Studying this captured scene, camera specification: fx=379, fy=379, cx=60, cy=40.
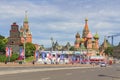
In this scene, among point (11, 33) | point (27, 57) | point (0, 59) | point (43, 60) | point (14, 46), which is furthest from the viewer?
point (11, 33)

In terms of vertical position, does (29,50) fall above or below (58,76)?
above

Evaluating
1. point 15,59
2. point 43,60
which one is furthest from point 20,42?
point 43,60

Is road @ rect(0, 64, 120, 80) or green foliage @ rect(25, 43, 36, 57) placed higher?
green foliage @ rect(25, 43, 36, 57)

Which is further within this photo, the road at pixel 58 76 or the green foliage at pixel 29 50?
the green foliage at pixel 29 50

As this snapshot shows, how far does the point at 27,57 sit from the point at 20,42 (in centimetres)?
2387

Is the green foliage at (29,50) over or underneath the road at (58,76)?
over

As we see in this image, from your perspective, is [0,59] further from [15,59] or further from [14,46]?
[14,46]

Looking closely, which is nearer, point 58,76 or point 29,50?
point 58,76

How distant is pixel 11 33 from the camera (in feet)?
641

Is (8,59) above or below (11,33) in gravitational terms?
below

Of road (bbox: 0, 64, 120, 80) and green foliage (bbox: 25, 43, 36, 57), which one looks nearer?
road (bbox: 0, 64, 120, 80)

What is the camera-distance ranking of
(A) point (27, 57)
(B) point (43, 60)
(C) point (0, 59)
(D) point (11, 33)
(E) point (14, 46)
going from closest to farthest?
1. (B) point (43, 60)
2. (C) point (0, 59)
3. (A) point (27, 57)
4. (E) point (14, 46)
5. (D) point (11, 33)

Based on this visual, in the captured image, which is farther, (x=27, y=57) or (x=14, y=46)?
(x=14, y=46)

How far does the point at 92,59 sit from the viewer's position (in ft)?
618
